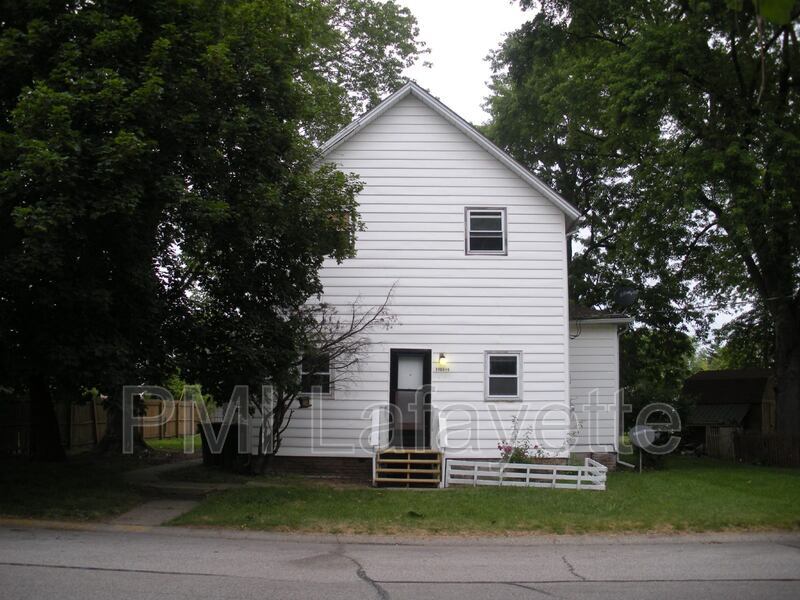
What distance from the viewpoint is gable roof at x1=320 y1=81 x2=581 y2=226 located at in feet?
59.8

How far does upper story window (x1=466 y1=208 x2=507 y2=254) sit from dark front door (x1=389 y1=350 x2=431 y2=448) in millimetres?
2624

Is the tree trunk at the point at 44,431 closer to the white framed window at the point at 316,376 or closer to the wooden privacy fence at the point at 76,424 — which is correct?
the wooden privacy fence at the point at 76,424

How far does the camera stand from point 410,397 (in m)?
18.1

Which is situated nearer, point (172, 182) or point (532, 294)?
point (172, 182)

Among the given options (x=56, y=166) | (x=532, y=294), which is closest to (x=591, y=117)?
(x=532, y=294)

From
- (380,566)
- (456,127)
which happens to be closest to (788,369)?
(456,127)

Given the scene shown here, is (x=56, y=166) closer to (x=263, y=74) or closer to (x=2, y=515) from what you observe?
(x=263, y=74)

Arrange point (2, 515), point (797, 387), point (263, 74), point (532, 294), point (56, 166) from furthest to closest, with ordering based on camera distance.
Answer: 1. point (797, 387)
2. point (532, 294)
3. point (263, 74)
4. point (2, 515)
5. point (56, 166)

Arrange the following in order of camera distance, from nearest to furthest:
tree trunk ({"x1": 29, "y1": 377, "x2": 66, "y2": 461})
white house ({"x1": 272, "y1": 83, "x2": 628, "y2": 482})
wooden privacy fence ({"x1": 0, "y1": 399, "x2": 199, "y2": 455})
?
1. tree trunk ({"x1": 29, "y1": 377, "x2": 66, "y2": 461})
2. white house ({"x1": 272, "y1": 83, "x2": 628, "y2": 482})
3. wooden privacy fence ({"x1": 0, "y1": 399, "x2": 199, "y2": 455})

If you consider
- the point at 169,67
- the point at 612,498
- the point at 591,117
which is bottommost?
the point at 612,498

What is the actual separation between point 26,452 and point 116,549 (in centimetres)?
1229

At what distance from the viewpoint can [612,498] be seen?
14586mm

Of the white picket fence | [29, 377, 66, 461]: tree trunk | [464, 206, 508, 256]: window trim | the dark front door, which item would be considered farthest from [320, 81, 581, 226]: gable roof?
[29, 377, 66, 461]: tree trunk

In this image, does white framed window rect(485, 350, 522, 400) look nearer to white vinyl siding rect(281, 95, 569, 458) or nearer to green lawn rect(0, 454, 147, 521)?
white vinyl siding rect(281, 95, 569, 458)
